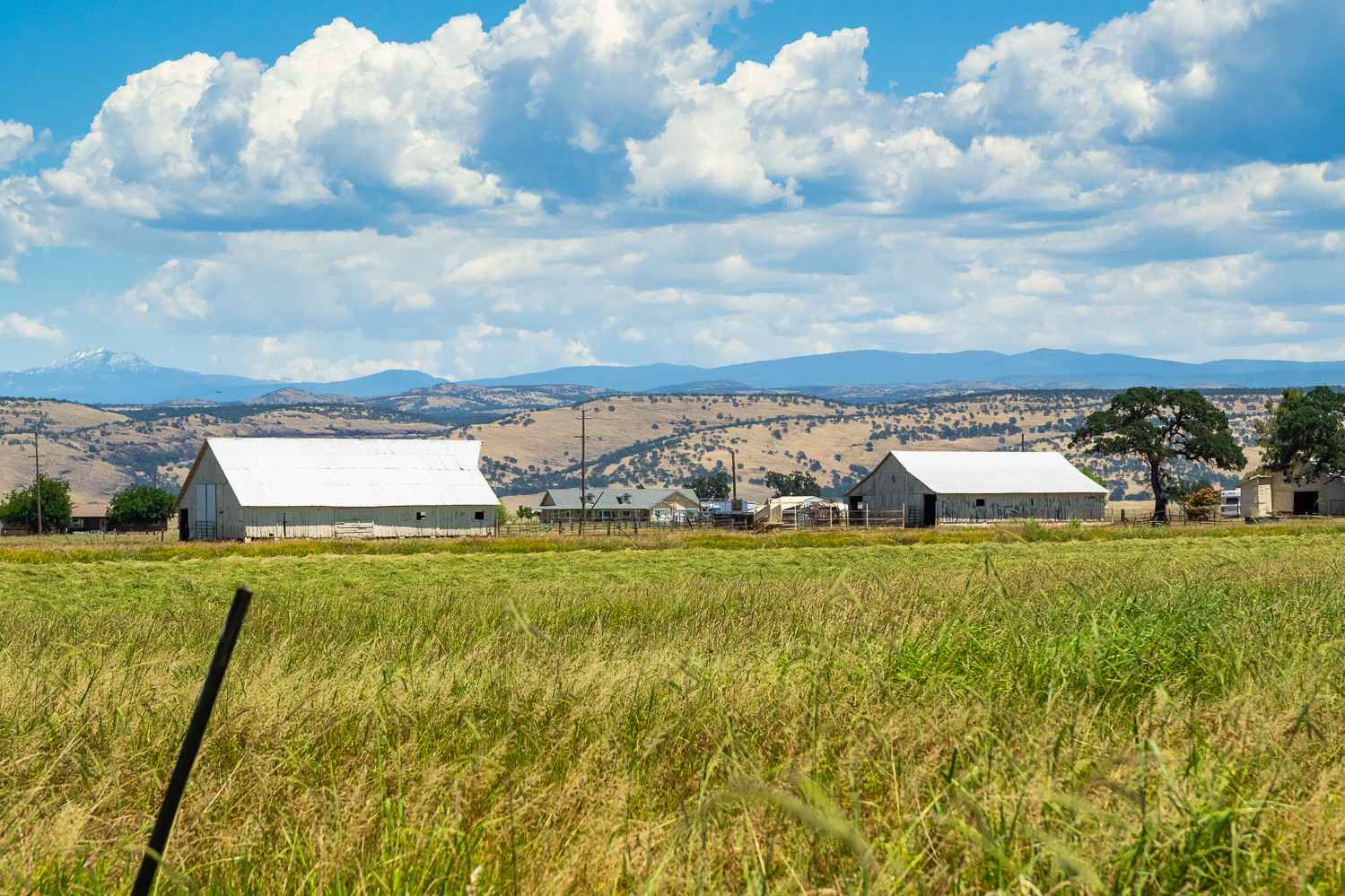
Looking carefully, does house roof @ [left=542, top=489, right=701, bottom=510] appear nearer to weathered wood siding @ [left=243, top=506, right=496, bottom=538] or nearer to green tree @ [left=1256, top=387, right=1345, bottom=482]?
weathered wood siding @ [left=243, top=506, right=496, bottom=538]

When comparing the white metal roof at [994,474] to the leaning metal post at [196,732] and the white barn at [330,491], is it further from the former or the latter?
the leaning metal post at [196,732]

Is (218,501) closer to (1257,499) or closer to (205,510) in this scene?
(205,510)

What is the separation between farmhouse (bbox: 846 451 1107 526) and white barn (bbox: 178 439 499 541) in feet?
89.6

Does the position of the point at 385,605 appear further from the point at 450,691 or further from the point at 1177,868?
the point at 1177,868

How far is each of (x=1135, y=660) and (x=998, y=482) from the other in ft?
237

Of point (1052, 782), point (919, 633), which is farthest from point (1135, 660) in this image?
point (1052, 782)

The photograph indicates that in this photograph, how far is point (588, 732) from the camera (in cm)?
645

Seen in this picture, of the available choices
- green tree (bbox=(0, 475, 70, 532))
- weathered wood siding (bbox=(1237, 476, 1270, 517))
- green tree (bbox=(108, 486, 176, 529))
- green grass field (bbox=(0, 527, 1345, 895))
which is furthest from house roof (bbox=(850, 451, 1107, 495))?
green tree (bbox=(0, 475, 70, 532))

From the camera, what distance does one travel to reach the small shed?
131875 millimetres

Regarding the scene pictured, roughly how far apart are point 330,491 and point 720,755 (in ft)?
208

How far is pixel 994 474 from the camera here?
259 feet

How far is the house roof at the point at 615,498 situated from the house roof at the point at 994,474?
57674 mm

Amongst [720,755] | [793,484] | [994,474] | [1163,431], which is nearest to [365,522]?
[994,474]

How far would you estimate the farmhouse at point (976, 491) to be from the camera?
2990 inches
